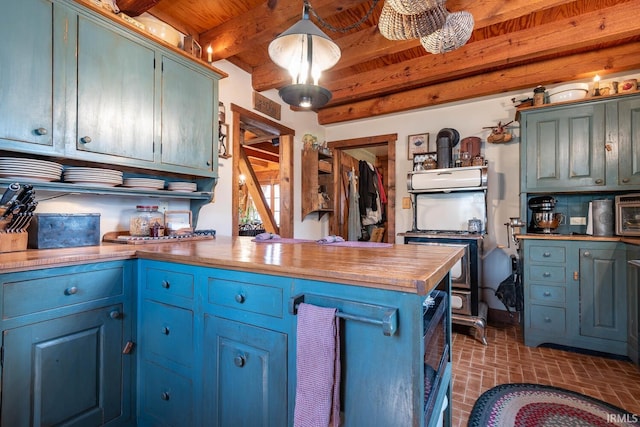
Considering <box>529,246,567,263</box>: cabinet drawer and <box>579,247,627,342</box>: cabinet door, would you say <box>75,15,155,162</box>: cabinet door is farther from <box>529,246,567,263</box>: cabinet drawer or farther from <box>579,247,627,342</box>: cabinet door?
<box>579,247,627,342</box>: cabinet door

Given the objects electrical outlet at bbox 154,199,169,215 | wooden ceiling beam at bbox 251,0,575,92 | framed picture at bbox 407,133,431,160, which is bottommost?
electrical outlet at bbox 154,199,169,215

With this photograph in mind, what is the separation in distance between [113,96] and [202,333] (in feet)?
4.60

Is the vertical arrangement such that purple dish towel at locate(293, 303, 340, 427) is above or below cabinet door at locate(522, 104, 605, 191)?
→ below

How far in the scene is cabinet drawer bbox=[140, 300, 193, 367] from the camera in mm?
1313

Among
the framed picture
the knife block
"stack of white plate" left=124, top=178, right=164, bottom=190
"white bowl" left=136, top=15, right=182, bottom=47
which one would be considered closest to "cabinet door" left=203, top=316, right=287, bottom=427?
the knife block

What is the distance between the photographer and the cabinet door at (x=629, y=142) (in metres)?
2.46

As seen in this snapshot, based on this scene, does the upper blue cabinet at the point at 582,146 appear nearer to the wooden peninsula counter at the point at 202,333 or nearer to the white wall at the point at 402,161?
the white wall at the point at 402,161

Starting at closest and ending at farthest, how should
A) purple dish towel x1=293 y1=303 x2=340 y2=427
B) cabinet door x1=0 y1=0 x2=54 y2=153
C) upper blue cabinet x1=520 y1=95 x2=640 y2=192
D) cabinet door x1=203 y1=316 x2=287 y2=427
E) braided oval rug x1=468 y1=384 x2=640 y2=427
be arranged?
purple dish towel x1=293 y1=303 x2=340 y2=427, cabinet door x1=203 y1=316 x2=287 y2=427, cabinet door x1=0 y1=0 x2=54 y2=153, braided oval rug x1=468 y1=384 x2=640 y2=427, upper blue cabinet x1=520 y1=95 x2=640 y2=192

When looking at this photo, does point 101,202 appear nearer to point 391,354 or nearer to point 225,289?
point 225,289

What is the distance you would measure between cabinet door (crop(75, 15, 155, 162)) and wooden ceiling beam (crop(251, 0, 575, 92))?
1.30 meters

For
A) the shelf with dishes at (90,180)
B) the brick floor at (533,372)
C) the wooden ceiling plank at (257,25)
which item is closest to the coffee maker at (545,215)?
the brick floor at (533,372)

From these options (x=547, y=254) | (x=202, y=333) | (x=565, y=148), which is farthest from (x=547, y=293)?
(x=202, y=333)

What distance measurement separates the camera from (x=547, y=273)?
2.62 meters

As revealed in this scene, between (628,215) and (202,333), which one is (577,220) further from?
(202,333)
